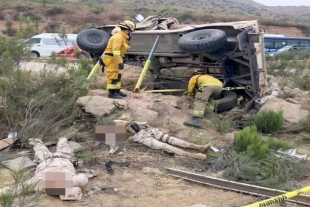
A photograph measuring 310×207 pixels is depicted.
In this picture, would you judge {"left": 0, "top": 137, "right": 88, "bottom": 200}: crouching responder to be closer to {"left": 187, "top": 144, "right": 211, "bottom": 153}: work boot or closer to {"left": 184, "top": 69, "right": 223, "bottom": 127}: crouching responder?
{"left": 187, "top": 144, "right": 211, "bottom": 153}: work boot

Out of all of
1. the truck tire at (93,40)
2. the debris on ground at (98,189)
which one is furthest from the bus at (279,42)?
the debris on ground at (98,189)

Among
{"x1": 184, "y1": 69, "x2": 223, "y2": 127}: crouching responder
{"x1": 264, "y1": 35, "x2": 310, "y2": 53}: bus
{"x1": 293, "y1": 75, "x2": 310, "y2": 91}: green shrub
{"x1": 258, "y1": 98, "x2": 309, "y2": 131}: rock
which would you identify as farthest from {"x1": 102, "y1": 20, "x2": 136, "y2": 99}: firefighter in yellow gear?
{"x1": 264, "y1": 35, "x2": 310, "y2": 53}: bus

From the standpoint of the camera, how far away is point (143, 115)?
7.57 m

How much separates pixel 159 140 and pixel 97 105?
1.31 m

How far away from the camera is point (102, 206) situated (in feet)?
15.5

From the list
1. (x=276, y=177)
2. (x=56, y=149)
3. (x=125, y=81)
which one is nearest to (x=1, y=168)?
(x=56, y=149)

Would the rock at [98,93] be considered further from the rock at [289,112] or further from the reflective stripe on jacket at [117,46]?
the rock at [289,112]

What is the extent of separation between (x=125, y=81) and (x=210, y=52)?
184cm

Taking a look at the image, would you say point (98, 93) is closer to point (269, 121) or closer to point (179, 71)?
point (179, 71)

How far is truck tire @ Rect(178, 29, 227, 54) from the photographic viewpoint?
8.41m

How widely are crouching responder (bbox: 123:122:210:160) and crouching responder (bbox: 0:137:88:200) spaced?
39.6 inches

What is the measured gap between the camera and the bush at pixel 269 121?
800cm

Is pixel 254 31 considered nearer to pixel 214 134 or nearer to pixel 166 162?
pixel 214 134

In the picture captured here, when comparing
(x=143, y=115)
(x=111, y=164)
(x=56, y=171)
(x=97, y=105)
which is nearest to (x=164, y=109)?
(x=143, y=115)
